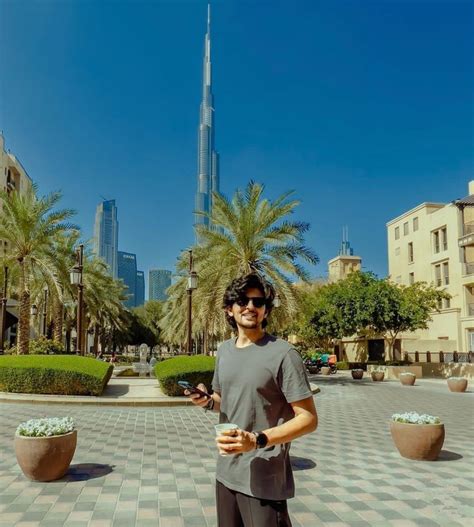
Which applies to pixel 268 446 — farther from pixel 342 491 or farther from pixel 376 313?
pixel 376 313

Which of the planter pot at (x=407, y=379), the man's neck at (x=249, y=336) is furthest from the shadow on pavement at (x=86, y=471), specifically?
the planter pot at (x=407, y=379)

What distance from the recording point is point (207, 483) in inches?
243

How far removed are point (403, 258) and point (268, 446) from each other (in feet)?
148

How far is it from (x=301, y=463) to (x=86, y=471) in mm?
3163

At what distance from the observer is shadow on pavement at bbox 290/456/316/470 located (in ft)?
23.2

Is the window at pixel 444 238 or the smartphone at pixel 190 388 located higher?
the window at pixel 444 238

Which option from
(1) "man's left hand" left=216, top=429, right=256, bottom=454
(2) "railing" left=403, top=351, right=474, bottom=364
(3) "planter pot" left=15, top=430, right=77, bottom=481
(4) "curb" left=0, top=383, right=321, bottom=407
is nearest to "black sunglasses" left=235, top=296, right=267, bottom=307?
(1) "man's left hand" left=216, top=429, right=256, bottom=454

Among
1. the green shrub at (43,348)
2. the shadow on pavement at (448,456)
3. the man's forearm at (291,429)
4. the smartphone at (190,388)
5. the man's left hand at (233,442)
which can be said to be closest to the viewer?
the man's left hand at (233,442)

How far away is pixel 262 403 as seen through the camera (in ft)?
8.34

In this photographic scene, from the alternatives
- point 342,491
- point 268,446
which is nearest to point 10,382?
point 342,491

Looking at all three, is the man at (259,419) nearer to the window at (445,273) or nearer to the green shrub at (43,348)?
the green shrub at (43,348)

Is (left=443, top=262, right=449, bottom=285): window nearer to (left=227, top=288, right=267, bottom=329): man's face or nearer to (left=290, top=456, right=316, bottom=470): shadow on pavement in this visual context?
(left=290, top=456, right=316, bottom=470): shadow on pavement

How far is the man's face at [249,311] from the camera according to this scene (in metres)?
2.73

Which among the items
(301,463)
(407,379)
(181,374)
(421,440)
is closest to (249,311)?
(301,463)
